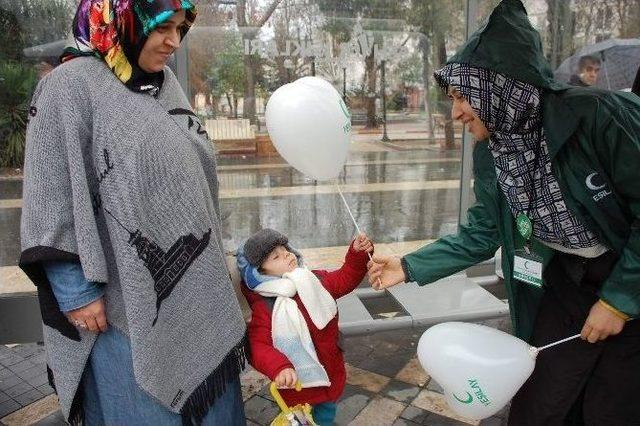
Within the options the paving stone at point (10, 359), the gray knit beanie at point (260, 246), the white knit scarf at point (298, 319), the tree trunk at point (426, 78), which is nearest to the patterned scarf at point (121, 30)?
the gray knit beanie at point (260, 246)

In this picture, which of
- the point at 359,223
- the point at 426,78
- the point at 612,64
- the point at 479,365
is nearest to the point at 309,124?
the point at 479,365

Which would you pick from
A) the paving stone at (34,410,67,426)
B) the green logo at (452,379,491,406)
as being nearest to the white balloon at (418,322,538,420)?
the green logo at (452,379,491,406)

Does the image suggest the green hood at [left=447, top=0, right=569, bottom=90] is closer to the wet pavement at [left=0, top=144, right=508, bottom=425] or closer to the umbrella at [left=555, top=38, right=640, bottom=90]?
the wet pavement at [left=0, top=144, right=508, bottom=425]

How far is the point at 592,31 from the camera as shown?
14.3 ft

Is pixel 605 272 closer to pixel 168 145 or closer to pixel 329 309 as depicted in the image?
pixel 329 309

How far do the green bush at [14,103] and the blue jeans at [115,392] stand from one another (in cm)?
190

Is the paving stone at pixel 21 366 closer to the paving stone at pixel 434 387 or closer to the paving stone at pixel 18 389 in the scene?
the paving stone at pixel 18 389

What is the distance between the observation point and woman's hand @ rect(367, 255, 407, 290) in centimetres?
197

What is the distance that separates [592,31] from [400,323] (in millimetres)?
3046

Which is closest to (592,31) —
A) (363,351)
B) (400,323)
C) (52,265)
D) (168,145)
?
(400,323)

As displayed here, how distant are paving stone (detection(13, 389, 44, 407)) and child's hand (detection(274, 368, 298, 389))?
1.60 m

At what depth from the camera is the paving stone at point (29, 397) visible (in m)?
2.66

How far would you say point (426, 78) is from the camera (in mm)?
4500

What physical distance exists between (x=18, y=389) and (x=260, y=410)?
135cm
